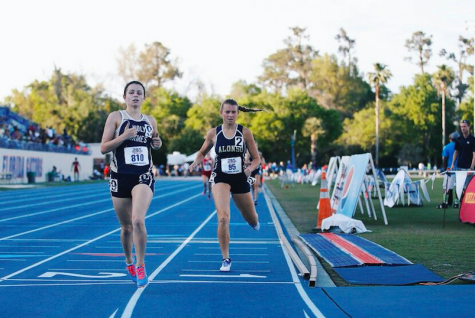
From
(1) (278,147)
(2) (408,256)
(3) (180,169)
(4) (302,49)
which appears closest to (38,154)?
(3) (180,169)

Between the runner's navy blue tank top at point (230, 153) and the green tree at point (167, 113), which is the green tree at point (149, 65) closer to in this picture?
the green tree at point (167, 113)

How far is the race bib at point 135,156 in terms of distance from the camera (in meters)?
7.23

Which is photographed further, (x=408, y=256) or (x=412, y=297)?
(x=408, y=256)

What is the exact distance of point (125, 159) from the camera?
7.24 m

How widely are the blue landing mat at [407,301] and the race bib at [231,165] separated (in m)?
2.00

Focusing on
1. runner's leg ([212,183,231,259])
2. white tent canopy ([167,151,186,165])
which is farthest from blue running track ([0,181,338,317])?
white tent canopy ([167,151,186,165])

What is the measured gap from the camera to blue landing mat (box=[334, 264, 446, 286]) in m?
7.56

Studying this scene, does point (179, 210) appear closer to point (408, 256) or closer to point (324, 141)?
point (408, 256)

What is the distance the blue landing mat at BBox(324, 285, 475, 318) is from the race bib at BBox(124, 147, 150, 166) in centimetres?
225

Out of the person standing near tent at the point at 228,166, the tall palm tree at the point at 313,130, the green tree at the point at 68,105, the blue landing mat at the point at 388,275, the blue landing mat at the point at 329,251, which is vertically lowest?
the blue landing mat at the point at 388,275

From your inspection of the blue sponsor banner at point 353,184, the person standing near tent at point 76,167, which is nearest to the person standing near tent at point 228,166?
the blue sponsor banner at point 353,184

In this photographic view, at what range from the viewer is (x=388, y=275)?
7.99m

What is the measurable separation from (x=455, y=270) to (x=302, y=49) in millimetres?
89269

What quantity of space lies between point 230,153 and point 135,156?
5.19 feet
